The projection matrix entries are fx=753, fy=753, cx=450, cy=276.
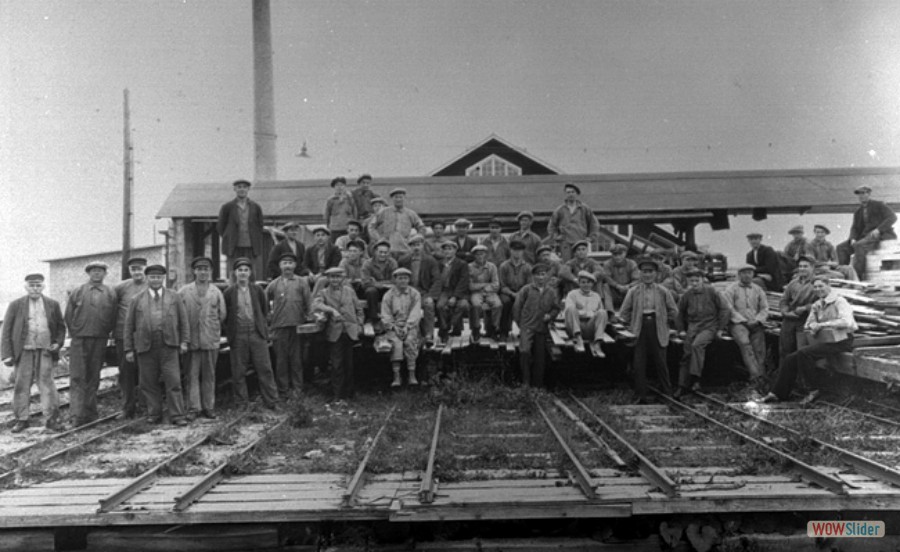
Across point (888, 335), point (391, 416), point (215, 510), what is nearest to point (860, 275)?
point (888, 335)

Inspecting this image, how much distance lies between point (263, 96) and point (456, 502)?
21.8 meters

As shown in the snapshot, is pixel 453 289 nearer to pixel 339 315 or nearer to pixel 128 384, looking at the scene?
pixel 339 315

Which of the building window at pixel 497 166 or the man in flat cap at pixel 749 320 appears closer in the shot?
the man in flat cap at pixel 749 320

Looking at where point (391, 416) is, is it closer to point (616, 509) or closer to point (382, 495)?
point (382, 495)

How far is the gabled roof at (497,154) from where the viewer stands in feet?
82.5

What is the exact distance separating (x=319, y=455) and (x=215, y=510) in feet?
6.08

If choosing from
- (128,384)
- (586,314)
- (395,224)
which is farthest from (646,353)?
(128,384)

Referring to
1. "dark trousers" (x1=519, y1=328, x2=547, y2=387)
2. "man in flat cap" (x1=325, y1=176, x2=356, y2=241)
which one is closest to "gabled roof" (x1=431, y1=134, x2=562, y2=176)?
"man in flat cap" (x1=325, y1=176, x2=356, y2=241)

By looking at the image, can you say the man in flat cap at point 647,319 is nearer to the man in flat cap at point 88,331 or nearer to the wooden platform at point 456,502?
the wooden platform at point 456,502

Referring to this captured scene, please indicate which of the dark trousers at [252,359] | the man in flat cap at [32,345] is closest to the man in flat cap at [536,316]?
the dark trousers at [252,359]

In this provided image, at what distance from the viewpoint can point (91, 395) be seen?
9352 millimetres

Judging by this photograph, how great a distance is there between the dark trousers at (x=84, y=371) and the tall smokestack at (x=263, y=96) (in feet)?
52.3

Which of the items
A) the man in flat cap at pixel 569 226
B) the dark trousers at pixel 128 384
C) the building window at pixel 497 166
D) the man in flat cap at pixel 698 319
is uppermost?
the building window at pixel 497 166

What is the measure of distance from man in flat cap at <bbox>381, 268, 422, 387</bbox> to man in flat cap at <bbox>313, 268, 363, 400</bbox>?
403 millimetres
